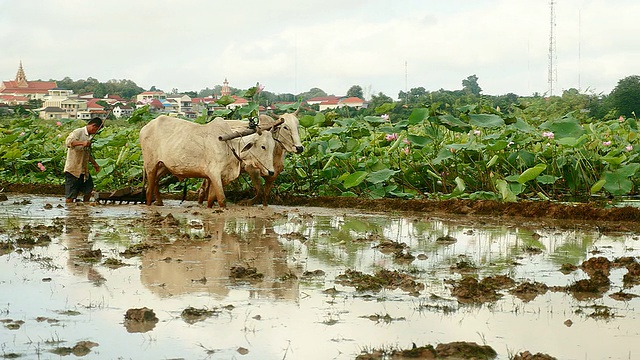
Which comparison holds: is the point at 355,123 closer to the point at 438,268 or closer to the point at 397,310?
the point at 438,268

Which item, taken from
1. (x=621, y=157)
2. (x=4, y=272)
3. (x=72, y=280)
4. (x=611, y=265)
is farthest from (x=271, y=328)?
(x=621, y=157)

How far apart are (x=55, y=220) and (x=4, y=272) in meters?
3.60

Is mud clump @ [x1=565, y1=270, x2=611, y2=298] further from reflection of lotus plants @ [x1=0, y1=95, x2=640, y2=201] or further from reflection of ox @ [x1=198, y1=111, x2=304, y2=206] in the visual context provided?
reflection of ox @ [x1=198, y1=111, x2=304, y2=206]

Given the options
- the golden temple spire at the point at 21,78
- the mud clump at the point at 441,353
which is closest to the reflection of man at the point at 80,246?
the mud clump at the point at 441,353

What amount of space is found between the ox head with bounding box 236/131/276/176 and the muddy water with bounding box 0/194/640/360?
73.0 inches

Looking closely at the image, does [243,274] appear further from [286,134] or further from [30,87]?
[30,87]

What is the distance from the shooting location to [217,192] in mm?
12180

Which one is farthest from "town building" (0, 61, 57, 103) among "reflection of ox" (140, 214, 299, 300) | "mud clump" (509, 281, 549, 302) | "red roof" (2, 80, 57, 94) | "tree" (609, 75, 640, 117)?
"mud clump" (509, 281, 549, 302)

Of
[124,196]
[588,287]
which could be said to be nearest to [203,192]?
[124,196]

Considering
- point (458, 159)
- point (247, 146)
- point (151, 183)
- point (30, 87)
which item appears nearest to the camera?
point (247, 146)

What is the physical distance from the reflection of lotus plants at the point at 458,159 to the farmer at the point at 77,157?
1.90 meters

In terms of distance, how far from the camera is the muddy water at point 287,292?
496cm

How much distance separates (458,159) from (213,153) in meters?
3.69

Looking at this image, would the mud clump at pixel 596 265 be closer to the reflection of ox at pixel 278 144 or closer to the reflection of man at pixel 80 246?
the reflection of man at pixel 80 246
